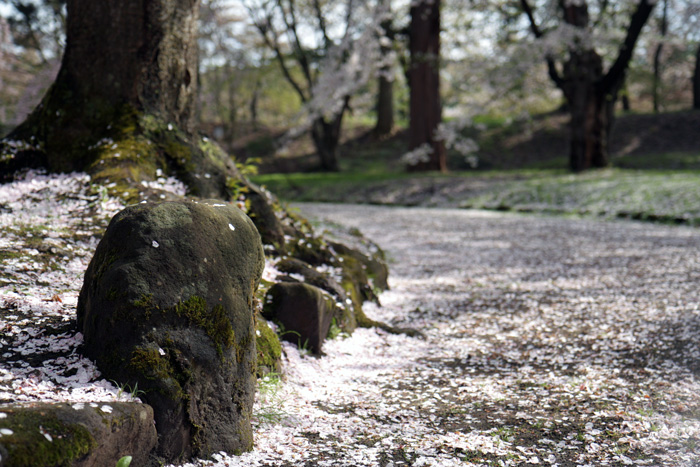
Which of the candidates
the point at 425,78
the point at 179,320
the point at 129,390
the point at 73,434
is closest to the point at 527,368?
A: the point at 179,320

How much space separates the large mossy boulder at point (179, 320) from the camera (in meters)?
2.61

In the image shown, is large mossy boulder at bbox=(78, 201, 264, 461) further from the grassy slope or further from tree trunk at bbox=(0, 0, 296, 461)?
the grassy slope

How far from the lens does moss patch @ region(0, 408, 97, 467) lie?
190 cm

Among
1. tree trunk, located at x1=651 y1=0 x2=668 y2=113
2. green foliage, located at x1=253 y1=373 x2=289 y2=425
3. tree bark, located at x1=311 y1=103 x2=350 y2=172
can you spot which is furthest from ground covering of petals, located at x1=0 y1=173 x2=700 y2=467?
tree trunk, located at x1=651 y1=0 x2=668 y2=113

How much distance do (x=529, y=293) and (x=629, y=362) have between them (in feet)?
6.80

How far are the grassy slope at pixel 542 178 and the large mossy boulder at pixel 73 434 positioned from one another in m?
11.3

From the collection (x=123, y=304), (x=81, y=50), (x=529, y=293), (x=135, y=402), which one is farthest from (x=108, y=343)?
(x=529, y=293)

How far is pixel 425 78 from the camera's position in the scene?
19.5 m

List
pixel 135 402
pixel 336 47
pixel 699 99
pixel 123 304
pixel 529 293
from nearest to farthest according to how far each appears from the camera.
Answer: pixel 135 402, pixel 123 304, pixel 529 293, pixel 336 47, pixel 699 99

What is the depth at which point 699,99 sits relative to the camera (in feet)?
92.4

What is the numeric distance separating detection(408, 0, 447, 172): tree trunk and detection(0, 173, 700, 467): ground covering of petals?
13.4 m

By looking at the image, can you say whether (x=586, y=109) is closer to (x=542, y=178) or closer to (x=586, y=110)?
(x=586, y=110)

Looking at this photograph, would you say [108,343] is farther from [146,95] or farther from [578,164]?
[578,164]

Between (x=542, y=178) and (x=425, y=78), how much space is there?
556 centimetres
